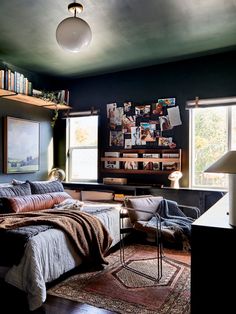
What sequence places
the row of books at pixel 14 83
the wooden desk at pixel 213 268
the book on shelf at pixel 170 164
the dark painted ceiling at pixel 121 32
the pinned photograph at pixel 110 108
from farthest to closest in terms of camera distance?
the pinned photograph at pixel 110 108 < the book on shelf at pixel 170 164 < the row of books at pixel 14 83 < the dark painted ceiling at pixel 121 32 < the wooden desk at pixel 213 268

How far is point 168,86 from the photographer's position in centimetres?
411

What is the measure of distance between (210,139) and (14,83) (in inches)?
113

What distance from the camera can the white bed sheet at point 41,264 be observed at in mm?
2029

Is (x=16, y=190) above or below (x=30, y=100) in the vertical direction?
below

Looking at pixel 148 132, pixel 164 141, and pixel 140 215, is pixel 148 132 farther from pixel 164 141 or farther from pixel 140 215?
pixel 140 215

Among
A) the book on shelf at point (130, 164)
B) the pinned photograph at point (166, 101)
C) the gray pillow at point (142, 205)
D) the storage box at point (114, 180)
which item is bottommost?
the gray pillow at point (142, 205)

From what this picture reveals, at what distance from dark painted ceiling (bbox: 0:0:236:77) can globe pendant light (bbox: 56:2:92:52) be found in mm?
295

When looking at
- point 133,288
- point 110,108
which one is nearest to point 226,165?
point 133,288

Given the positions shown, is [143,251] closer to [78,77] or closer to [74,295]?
[74,295]

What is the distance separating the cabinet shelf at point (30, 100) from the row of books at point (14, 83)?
0.06 meters

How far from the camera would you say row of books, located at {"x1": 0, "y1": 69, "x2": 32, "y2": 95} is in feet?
11.6

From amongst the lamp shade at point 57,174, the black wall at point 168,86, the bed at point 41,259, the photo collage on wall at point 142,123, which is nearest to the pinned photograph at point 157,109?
the photo collage on wall at point 142,123

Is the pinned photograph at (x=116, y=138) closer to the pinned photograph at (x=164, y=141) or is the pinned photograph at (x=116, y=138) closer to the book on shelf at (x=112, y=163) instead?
the book on shelf at (x=112, y=163)

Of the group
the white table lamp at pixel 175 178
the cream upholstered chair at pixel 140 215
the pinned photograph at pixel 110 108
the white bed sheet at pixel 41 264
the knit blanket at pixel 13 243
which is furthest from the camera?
the pinned photograph at pixel 110 108
